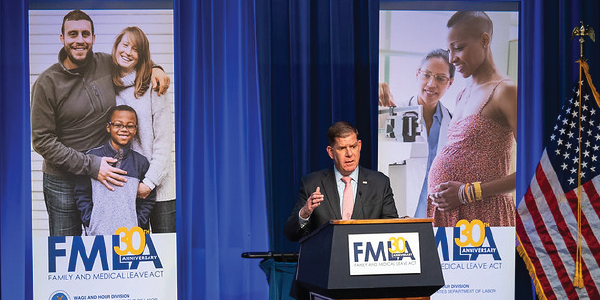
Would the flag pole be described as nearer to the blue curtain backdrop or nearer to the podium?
the blue curtain backdrop

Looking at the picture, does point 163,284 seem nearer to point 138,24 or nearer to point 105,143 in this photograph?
point 105,143

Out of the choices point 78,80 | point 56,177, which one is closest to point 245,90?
point 78,80

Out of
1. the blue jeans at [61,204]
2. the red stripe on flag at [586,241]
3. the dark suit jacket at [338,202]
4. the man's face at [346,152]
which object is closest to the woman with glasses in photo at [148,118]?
the blue jeans at [61,204]

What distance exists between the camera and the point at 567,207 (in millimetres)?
4695

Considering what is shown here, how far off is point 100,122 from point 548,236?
334 centimetres

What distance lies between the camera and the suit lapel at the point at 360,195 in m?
3.80

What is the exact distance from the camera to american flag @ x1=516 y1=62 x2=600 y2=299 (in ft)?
15.3

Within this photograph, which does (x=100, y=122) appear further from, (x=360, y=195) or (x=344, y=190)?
(x=360, y=195)

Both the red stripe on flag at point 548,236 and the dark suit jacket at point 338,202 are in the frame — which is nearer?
the dark suit jacket at point 338,202

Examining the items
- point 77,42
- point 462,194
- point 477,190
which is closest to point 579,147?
point 477,190

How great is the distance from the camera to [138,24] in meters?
4.80

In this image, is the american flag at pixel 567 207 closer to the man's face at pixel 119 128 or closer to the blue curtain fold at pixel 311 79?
the blue curtain fold at pixel 311 79

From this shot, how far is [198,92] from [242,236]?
3.65 feet

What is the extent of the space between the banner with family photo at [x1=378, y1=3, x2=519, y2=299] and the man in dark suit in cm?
104
